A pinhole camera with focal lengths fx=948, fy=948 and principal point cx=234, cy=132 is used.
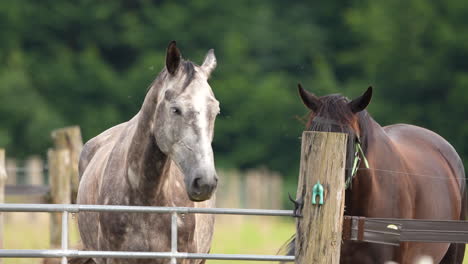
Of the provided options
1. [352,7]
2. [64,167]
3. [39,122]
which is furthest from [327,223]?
[352,7]

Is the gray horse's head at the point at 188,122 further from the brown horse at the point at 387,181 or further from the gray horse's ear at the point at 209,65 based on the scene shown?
the brown horse at the point at 387,181

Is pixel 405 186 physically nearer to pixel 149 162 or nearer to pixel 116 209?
pixel 149 162

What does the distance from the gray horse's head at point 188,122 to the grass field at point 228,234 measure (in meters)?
6.37

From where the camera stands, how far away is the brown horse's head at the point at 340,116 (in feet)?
20.0

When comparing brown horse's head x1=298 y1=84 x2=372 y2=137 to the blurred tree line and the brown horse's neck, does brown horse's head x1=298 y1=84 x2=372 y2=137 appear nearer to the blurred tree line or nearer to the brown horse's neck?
the brown horse's neck

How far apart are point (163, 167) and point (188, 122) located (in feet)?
2.05

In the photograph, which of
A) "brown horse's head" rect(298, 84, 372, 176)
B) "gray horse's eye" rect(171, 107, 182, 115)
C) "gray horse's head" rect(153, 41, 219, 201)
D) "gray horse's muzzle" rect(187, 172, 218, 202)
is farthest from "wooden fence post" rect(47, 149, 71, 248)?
"gray horse's muzzle" rect(187, 172, 218, 202)

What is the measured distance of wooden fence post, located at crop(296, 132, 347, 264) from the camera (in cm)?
499

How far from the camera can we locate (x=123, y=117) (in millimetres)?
30828

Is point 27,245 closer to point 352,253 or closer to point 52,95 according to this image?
point 352,253

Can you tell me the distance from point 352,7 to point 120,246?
1193 inches

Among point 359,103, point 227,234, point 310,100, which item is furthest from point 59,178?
point 227,234

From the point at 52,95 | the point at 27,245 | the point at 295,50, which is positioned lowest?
the point at 27,245

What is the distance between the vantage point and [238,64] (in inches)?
1276
